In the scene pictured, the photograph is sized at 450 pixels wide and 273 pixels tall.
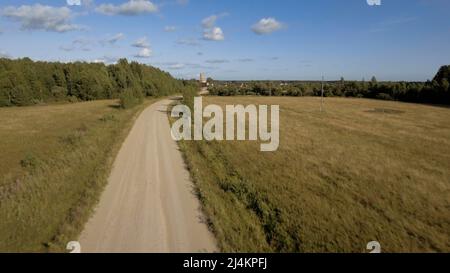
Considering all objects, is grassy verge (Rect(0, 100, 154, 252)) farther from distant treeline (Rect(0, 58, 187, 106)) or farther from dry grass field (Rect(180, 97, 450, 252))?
distant treeline (Rect(0, 58, 187, 106))

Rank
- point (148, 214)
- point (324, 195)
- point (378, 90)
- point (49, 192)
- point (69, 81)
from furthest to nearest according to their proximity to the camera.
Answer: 1. point (378, 90)
2. point (69, 81)
3. point (324, 195)
4. point (49, 192)
5. point (148, 214)

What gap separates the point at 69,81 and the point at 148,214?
96129 millimetres

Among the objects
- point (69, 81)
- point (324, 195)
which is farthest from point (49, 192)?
point (69, 81)

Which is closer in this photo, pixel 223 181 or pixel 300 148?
pixel 223 181

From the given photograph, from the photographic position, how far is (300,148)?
2400cm

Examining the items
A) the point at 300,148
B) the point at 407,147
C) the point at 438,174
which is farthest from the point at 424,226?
the point at 407,147

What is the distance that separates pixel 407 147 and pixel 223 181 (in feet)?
57.0

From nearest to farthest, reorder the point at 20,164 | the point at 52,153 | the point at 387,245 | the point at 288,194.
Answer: the point at 387,245, the point at 288,194, the point at 20,164, the point at 52,153

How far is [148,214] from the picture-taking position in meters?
11.0

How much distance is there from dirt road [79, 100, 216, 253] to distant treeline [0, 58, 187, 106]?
155ft

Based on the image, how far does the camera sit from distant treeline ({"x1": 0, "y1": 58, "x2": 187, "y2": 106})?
75.8 m

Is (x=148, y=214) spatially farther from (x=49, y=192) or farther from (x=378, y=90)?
(x=378, y=90)

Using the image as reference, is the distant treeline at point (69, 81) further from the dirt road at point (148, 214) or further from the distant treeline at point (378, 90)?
the dirt road at point (148, 214)
